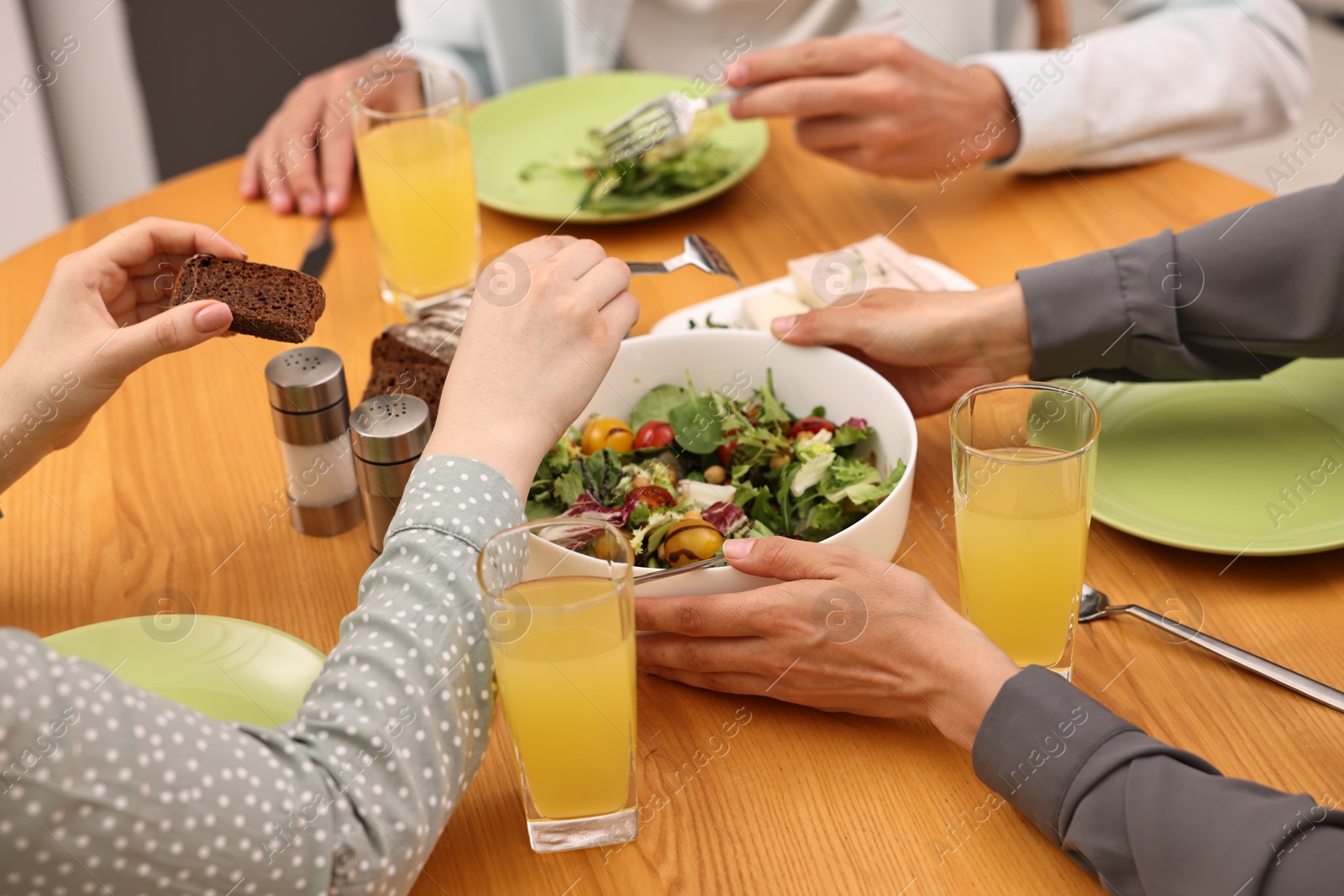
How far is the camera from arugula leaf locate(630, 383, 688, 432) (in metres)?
1.15

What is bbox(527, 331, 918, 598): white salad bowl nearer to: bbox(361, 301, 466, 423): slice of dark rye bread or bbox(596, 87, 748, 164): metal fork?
bbox(361, 301, 466, 423): slice of dark rye bread

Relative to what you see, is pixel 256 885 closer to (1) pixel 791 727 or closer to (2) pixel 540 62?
(1) pixel 791 727

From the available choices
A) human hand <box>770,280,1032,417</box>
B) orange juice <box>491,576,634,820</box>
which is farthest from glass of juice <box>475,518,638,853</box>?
human hand <box>770,280,1032,417</box>

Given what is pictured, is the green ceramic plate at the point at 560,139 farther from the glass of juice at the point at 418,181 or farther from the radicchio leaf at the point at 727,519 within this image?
the radicchio leaf at the point at 727,519

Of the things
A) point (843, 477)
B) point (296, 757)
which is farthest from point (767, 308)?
point (296, 757)

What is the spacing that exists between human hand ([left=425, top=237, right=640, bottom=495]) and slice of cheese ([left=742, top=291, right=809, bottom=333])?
1.04 feet

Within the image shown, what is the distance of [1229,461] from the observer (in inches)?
44.1

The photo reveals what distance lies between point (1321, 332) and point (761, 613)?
0.69 metres

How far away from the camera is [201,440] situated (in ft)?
4.19

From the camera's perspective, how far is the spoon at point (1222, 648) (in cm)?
87

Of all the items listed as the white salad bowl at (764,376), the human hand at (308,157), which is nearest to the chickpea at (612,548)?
the white salad bowl at (764,376)

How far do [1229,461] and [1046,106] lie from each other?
67cm

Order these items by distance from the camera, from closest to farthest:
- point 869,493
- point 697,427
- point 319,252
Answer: point 869,493
point 697,427
point 319,252

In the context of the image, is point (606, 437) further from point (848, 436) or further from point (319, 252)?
point (319, 252)
